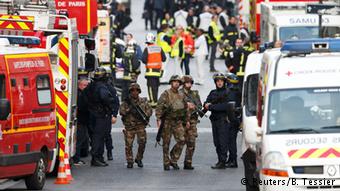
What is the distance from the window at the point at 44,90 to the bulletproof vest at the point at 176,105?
3.35 meters

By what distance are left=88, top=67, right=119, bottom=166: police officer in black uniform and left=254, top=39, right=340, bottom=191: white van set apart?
7056 mm

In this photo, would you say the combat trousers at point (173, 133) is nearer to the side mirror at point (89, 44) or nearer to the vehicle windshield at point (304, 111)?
the side mirror at point (89, 44)

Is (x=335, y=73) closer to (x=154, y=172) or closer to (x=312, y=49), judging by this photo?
(x=312, y=49)

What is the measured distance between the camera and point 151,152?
27.6 meters

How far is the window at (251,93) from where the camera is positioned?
2100cm

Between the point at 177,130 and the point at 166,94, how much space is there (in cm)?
63

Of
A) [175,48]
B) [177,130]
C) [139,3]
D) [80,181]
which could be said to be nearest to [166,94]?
[177,130]

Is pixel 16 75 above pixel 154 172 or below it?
above

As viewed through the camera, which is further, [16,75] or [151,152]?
[151,152]

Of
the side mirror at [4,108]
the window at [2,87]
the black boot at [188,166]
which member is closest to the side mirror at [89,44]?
the black boot at [188,166]

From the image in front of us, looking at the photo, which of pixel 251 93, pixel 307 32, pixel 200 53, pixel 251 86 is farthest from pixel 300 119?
pixel 200 53

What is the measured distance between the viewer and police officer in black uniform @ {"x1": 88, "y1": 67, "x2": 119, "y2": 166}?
25.3 meters

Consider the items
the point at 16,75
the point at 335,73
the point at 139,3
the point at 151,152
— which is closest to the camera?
the point at 335,73

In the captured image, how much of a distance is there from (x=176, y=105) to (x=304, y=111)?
289 inches
